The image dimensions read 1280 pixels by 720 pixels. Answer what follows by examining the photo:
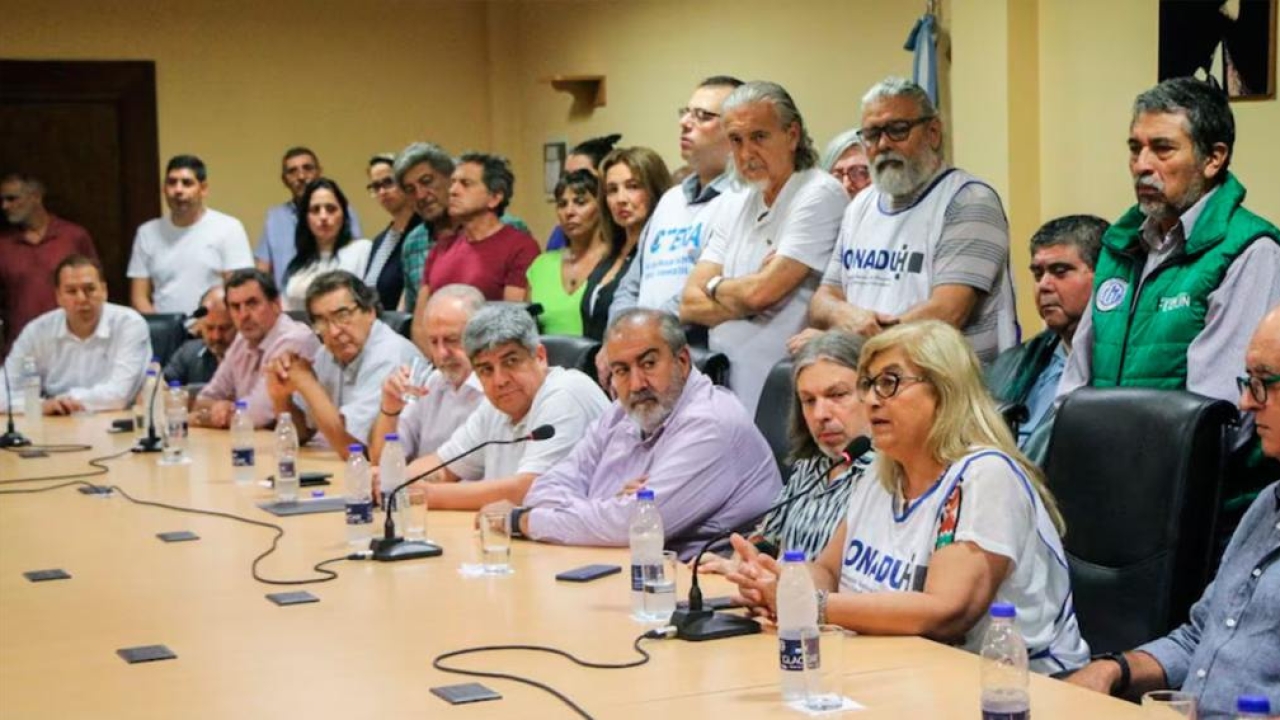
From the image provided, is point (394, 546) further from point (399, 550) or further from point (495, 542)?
point (495, 542)

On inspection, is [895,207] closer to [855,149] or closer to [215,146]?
[855,149]

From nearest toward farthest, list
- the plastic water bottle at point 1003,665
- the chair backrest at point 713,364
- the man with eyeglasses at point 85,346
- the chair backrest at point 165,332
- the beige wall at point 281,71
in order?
the plastic water bottle at point 1003,665
the chair backrest at point 713,364
the man with eyeglasses at point 85,346
the chair backrest at point 165,332
the beige wall at point 281,71

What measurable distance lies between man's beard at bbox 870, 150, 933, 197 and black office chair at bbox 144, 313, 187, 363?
182 inches

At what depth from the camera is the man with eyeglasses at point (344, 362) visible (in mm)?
5867

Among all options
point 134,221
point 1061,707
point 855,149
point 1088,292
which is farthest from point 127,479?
point 134,221

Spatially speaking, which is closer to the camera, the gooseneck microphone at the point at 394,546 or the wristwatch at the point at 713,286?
the gooseneck microphone at the point at 394,546

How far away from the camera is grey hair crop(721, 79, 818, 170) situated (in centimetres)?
493

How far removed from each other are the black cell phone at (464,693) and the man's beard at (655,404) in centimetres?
148

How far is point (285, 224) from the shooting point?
29.7ft

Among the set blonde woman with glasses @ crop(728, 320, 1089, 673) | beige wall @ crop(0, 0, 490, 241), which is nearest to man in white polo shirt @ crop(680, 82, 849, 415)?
blonde woman with glasses @ crop(728, 320, 1089, 673)

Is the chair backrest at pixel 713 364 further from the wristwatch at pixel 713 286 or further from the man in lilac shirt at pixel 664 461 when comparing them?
the man in lilac shirt at pixel 664 461

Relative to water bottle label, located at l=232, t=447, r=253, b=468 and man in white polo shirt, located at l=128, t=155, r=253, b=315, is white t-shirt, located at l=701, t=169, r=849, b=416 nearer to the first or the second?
water bottle label, located at l=232, t=447, r=253, b=468

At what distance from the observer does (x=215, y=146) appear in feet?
33.0

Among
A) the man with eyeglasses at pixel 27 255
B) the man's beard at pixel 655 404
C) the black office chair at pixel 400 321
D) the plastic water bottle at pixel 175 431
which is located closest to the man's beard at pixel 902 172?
the man's beard at pixel 655 404
